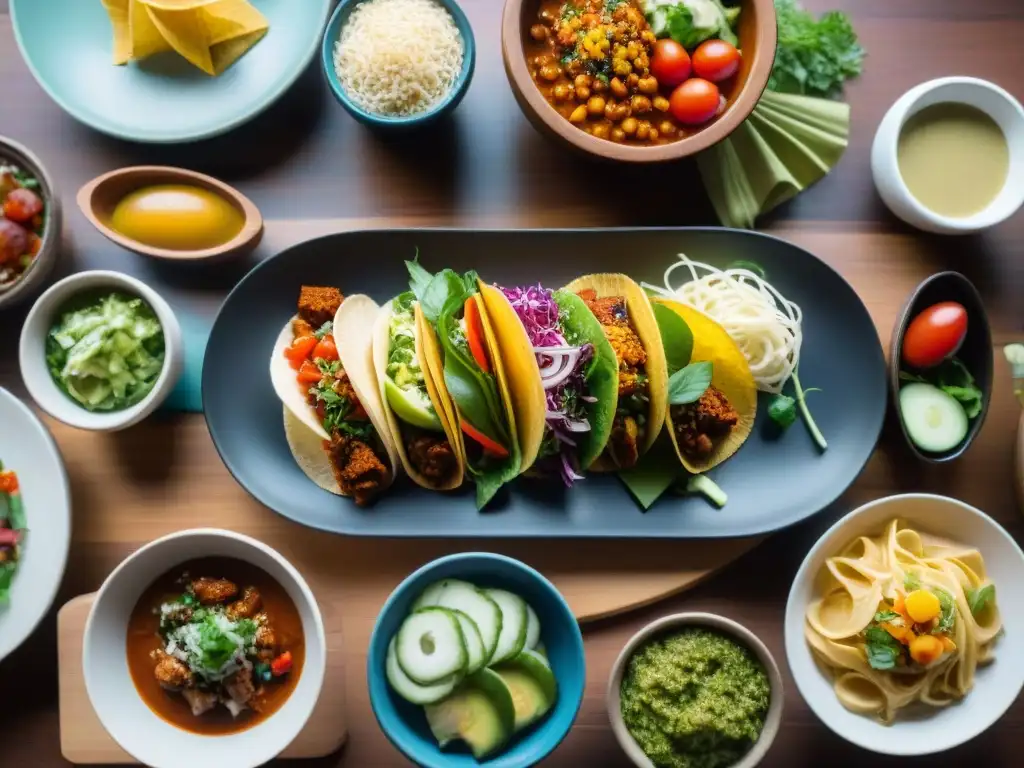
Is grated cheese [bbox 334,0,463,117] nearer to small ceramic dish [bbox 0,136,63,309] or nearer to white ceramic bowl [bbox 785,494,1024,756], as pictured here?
small ceramic dish [bbox 0,136,63,309]

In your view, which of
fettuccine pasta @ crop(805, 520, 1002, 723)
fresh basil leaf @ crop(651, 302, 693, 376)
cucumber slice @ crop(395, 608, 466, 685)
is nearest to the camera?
cucumber slice @ crop(395, 608, 466, 685)

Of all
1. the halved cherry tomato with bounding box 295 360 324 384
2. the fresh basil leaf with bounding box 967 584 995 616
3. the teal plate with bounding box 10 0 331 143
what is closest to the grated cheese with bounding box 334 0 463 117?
the teal plate with bounding box 10 0 331 143

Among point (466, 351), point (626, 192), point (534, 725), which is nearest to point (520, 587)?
point (534, 725)

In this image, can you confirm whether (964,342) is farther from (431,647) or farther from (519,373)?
(431,647)

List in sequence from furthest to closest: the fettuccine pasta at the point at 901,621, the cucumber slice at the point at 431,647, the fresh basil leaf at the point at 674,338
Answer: the fresh basil leaf at the point at 674,338
the fettuccine pasta at the point at 901,621
the cucumber slice at the point at 431,647

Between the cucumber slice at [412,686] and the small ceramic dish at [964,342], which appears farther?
the small ceramic dish at [964,342]

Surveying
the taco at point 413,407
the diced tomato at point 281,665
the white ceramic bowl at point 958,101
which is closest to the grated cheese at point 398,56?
the taco at point 413,407

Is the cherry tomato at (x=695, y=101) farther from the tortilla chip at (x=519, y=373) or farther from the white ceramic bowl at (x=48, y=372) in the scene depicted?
the white ceramic bowl at (x=48, y=372)

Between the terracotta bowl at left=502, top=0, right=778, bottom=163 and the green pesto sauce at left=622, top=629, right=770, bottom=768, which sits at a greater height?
the terracotta bowl at left=502, top=0, right=778, bottom=163
